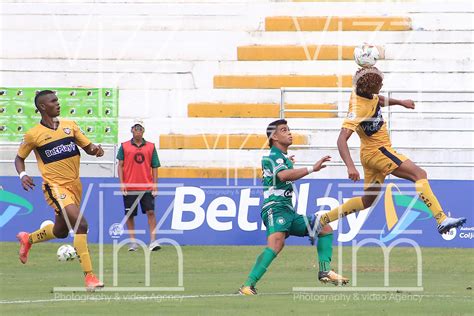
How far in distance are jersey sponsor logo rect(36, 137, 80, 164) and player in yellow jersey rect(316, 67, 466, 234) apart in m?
3.37

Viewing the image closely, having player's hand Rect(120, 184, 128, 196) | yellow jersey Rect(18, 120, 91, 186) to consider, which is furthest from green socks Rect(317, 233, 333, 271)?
player's hand Rect(120, 184, 128, 196)

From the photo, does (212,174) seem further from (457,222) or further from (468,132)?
(457,222)

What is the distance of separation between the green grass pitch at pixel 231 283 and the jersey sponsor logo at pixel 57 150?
162 centimetres

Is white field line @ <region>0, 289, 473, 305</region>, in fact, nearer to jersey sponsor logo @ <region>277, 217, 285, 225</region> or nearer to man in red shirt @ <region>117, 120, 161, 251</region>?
jersey sponsor logo @ <region>277, 217, 285, 225</region>

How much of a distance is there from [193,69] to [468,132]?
6.63 m

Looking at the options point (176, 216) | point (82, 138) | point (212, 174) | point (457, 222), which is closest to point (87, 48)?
point (212, 174)

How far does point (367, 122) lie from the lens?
46.5ft

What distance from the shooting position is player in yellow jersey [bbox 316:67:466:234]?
14.0 meters

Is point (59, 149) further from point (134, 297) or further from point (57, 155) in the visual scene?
point (134, 297)

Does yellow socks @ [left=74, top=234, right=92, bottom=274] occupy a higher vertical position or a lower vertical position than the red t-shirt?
lower

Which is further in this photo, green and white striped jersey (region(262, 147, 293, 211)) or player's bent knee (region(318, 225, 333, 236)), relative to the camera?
player's bent knee (region(318, 225, 333, 236))

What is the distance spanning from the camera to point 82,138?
48.0 feet

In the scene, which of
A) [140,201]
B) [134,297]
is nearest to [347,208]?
[134,297]

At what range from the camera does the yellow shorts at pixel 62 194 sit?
14352mm
